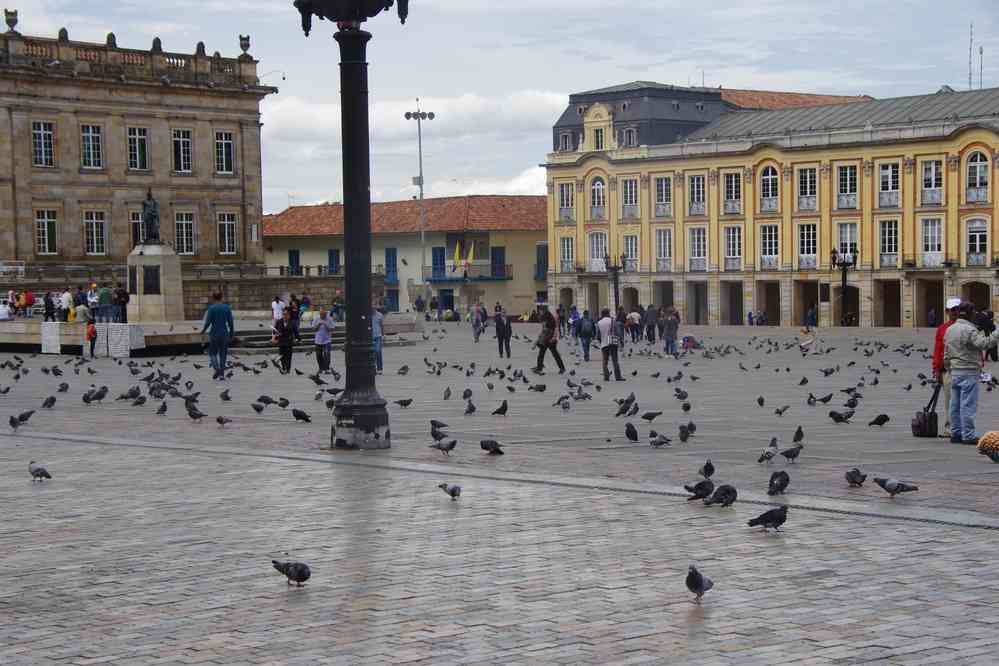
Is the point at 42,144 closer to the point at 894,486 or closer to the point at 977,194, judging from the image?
the point at 977,194

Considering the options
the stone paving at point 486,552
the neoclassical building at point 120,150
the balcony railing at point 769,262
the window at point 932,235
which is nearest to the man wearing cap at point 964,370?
the stone paving at point 486,552

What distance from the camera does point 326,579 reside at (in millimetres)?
8836

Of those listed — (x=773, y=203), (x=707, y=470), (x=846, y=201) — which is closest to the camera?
(x=707, y=470)

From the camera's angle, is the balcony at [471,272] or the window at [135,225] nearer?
the window at [135,225]

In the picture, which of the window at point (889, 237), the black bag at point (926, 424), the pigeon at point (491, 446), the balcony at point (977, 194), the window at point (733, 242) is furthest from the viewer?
the window at point (733, 242)

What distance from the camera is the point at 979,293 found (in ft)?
230

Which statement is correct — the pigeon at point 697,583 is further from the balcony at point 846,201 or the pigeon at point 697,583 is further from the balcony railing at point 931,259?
the balcony at point 846,201

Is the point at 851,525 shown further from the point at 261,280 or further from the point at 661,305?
the point at 661,305

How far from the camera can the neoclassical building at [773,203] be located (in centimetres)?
7000

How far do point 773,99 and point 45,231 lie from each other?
A: 1811 inches

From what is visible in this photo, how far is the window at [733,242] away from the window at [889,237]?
26.2 feet

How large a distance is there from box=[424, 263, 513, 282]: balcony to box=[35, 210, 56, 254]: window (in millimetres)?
31372

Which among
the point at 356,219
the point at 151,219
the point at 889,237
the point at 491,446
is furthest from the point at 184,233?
Answer: the point at 491,446

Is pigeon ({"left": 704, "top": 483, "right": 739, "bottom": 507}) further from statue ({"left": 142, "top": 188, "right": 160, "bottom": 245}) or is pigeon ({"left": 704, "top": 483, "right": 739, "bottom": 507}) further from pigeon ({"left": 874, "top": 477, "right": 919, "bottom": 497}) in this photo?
statue ({"left": 142, "top": 188, "right": 160, "bottom": 245})
